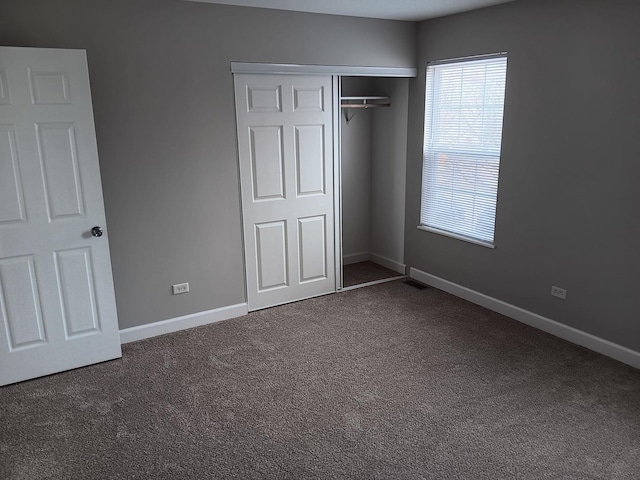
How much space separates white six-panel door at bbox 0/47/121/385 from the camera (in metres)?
2.98

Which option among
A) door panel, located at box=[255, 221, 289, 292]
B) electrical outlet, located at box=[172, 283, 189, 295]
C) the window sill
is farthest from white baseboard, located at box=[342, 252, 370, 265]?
electrical outlet, located at box=[172, 283, 189, 295]

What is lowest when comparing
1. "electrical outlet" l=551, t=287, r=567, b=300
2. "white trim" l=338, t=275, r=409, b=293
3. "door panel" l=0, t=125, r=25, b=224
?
"white trim" l=338, t=275, r=409, b=293

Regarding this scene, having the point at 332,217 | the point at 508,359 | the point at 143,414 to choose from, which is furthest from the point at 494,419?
the point at 332,217

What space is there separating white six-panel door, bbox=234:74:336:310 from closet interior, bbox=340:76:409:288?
0.64 metres

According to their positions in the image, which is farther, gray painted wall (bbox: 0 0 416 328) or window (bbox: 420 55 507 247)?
window (bbox: 420 55 507 247)

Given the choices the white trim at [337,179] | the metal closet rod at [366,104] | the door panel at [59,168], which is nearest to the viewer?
the door panel at [59,168]

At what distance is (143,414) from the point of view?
9.39 feet

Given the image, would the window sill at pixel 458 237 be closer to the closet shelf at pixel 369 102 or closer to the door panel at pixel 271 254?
the closet shelf at pixel 369 102

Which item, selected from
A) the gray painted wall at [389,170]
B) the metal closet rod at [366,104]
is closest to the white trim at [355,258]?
the gray painted wall at [389,170]

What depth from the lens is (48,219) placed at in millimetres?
3139

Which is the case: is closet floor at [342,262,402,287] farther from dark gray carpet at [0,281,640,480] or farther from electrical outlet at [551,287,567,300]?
electrical outlet at [551,287,567,300]

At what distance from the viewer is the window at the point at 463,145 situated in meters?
4.05

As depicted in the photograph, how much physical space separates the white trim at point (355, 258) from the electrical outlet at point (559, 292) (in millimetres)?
2335

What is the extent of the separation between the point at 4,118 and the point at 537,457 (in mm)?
3471
